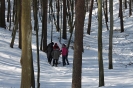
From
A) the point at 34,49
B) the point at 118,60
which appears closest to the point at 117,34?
the point at 118,60

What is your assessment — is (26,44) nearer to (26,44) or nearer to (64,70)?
(26,44)

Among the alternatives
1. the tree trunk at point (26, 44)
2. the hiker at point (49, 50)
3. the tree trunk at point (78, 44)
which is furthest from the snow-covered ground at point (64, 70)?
the tree trunk at point (26, 44)

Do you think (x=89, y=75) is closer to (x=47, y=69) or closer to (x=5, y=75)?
(x=47, y=69)

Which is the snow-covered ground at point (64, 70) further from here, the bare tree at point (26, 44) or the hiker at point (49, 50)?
the bare tree at point (26, 44)

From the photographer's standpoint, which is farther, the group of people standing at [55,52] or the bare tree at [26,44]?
the group of people standing at [55,52]

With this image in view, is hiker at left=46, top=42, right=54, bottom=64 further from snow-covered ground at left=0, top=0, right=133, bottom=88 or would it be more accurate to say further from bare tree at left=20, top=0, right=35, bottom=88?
bare tree at left=20, top=0, right=35, bottom=88

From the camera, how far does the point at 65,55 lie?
1786cm

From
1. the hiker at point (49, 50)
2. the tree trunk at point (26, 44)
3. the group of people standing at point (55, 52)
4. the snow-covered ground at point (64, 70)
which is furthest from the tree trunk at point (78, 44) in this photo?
the hiker at point (49, 50)

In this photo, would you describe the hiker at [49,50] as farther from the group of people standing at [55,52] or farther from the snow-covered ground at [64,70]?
the snow-covered ground at [64,70]

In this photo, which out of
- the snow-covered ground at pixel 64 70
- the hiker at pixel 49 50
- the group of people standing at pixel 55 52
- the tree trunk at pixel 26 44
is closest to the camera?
the tree trunk at pixel 26 44

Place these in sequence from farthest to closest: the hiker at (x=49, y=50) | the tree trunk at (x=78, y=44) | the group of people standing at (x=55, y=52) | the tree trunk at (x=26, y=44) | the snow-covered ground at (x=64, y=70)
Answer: the hiker at (x=49, y=50), the group of people standing at (x=55, y=52), the snow-covered ground at (x=64, y=70), the tree trunk at (x=78, y=44), the tree trunk at (x=26, y=44)

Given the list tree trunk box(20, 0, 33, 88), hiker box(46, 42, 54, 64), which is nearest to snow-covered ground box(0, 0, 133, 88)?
hiker box(46, 42, 54, 64)

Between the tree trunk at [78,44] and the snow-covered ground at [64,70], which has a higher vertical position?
the tree trunk at [78,44]

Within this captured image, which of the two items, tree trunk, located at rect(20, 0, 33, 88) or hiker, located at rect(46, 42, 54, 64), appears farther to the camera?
hiker, located at rect(46, 42, 54, 64)
